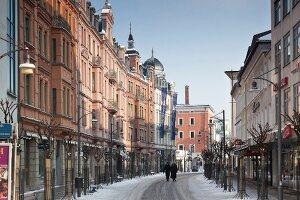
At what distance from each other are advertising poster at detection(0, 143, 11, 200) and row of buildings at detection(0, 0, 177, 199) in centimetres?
11

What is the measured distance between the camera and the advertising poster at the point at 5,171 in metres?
15.1

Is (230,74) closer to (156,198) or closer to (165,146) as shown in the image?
(165,146)

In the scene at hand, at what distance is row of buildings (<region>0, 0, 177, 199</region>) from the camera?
2923cm

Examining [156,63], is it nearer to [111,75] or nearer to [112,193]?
[111,75]

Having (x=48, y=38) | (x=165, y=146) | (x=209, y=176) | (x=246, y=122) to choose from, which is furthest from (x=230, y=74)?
(x=48, y=38)

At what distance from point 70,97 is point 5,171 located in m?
29.3

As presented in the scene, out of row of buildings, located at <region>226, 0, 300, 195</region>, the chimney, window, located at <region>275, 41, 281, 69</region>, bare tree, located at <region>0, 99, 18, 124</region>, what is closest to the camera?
bare tree, located at <region>0, 99, 18, 124</region>

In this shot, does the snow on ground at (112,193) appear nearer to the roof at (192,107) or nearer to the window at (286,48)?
the window at (286,48)

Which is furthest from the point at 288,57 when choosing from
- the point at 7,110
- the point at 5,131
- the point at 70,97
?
the point at 5,131

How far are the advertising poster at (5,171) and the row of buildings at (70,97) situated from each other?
0.37ft

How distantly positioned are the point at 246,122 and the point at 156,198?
→ 34.2 meters

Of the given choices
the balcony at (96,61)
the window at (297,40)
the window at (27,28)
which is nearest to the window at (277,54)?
the window at (297,40)

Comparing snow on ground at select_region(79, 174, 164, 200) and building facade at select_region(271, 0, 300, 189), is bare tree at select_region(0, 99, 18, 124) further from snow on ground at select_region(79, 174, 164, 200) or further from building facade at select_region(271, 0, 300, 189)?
building facade at select_region(271, 0, 300, 189)

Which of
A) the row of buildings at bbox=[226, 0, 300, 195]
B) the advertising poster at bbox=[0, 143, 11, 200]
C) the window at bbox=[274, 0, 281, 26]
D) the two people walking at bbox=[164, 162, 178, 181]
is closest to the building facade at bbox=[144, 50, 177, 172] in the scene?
the two people walking at bbox=[164, 162, 178, 181]
